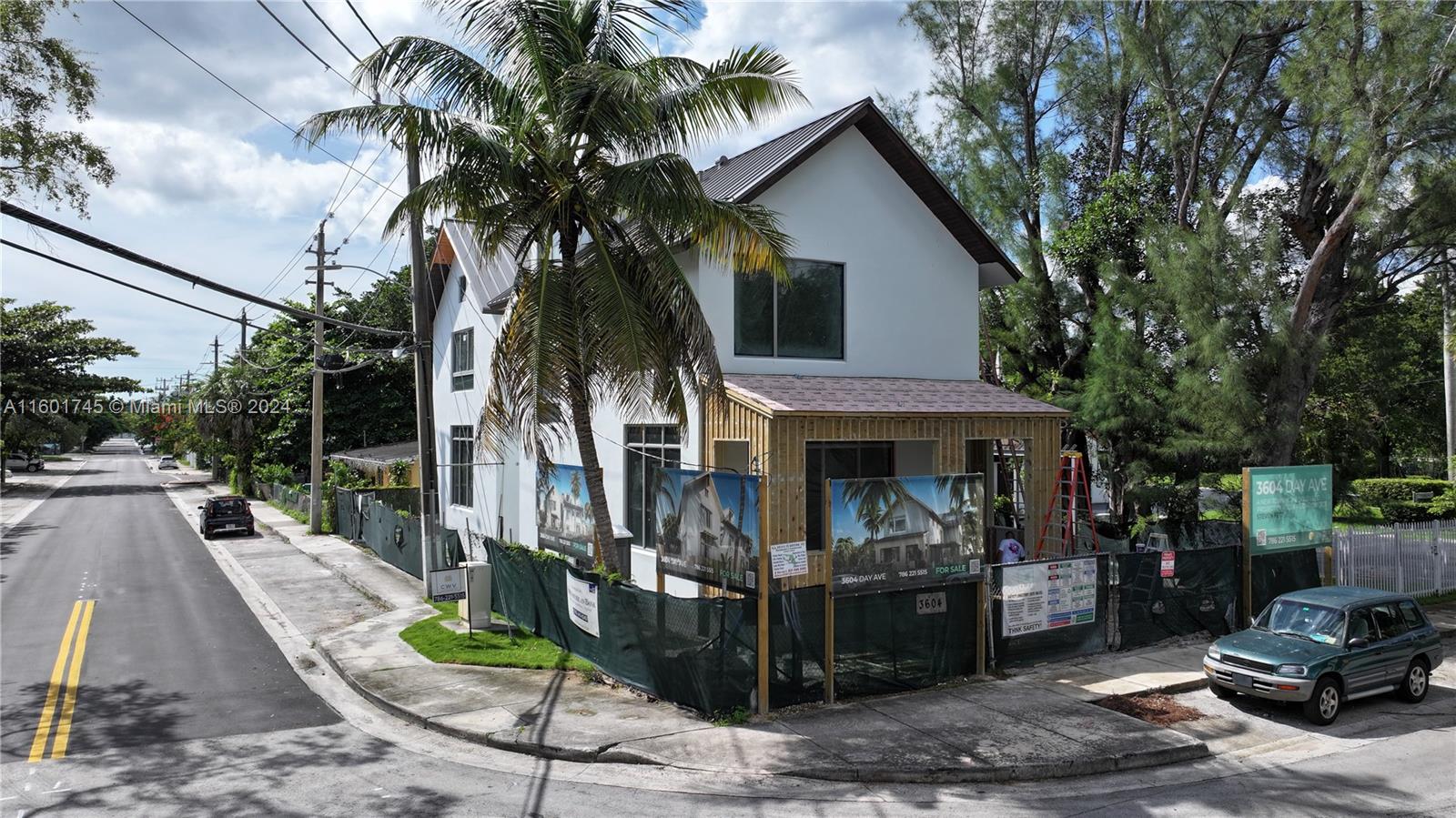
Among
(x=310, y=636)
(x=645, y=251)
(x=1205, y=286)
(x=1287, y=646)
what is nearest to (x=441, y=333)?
(x=310, y=636)

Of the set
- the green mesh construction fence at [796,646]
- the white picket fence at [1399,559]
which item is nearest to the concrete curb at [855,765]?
the green mesh construction fence at [796,646]

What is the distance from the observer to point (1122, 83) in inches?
911

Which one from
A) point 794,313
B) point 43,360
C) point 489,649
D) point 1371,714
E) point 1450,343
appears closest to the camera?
point 1371,714

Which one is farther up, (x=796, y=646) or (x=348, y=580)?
(x=796, y=646)

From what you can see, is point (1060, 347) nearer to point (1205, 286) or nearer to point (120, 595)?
point (1205, 286)

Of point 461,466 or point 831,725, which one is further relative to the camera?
point 461,466

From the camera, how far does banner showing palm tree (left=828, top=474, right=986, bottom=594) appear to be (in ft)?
38.1

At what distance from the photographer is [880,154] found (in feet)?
58.2

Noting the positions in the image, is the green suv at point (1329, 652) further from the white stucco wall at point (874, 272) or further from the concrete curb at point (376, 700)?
the concrete curb at point (376, 700)

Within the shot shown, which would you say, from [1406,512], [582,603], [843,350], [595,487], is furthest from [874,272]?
[1406,512]

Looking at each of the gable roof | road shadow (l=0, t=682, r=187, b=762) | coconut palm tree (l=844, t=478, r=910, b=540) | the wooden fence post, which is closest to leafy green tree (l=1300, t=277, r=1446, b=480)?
the wooden fence post

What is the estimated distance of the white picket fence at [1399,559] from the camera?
60.0 feet

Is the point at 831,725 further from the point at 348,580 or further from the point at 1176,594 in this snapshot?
the point at 348,580

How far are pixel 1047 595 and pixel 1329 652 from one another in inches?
134
